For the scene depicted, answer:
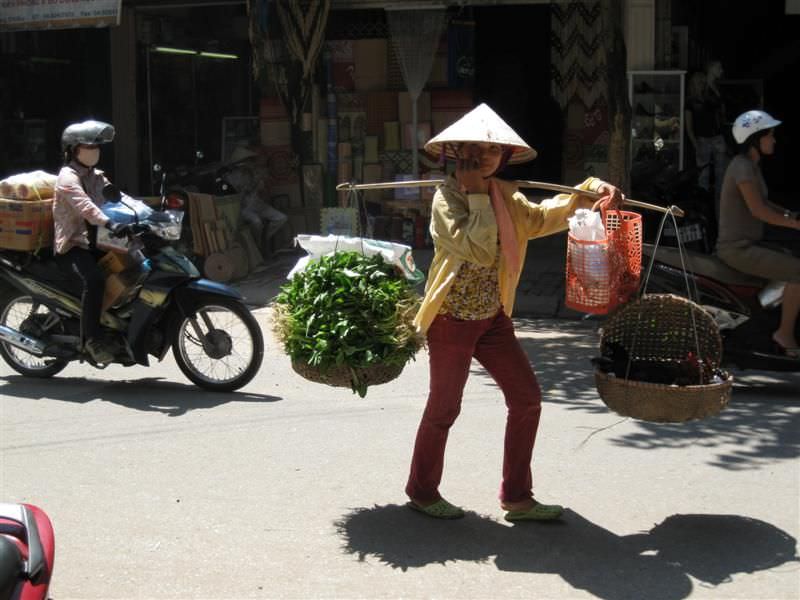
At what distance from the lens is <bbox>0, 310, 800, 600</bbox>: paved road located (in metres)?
4.48

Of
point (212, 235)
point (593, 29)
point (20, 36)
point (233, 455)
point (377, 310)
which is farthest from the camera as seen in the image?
point (20, 36)

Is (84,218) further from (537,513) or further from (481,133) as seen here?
(537,513)

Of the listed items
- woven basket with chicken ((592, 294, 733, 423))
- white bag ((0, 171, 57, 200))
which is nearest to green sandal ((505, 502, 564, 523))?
woven basket with chicken ((592, 294, 733, 423))

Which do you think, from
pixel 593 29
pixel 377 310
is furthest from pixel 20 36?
pixel 377 310

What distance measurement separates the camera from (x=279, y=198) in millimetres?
13875

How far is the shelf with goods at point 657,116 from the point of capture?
40.0 ft

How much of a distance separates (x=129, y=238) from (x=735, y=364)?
3.94 m

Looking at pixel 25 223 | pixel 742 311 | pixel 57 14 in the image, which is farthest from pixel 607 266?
pixel 57 14

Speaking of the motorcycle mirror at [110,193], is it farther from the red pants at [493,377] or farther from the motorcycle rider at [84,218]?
the red pants at [493,377]

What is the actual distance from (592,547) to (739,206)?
3269mm

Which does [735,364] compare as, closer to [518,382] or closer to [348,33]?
[518,382]

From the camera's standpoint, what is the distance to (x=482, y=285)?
4.78 meters

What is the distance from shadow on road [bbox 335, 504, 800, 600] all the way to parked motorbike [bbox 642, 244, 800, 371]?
228cm

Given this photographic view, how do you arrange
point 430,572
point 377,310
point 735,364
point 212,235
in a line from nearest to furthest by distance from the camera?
point 430,572, point 377,310, point 735,364, point 212,235
